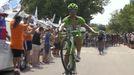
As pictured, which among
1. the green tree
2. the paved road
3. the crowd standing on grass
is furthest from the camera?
the green tree

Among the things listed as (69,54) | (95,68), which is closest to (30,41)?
(95,68)

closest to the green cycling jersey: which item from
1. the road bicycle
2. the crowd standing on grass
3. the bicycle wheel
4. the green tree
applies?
the road bicycle

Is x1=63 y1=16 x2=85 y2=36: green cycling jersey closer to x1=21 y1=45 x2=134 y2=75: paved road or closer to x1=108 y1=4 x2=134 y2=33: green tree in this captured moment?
x1=21 y1=45 x2=134 y2=75: paved road

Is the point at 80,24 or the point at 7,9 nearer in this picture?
the point at 80,24

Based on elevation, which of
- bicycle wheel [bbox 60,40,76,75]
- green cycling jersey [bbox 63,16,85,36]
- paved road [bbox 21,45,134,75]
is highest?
green cycling jersey [bbox 63,16,85,36]

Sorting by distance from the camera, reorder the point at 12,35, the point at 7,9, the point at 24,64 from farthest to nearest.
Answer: the point at 7,9 < the point at 24,64 < the point at 12,35

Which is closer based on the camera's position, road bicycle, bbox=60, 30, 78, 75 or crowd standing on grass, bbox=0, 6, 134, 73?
road bicycle, bbox=60, 30, 78, 75

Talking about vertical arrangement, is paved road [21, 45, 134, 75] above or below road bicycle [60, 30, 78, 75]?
below

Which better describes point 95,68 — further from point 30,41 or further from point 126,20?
point 126,20

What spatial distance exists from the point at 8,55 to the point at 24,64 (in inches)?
189

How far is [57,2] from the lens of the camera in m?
74.4

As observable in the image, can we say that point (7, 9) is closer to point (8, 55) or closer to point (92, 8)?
point (8, 55)

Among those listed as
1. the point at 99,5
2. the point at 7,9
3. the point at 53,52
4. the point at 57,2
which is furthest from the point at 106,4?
the point at 7,9

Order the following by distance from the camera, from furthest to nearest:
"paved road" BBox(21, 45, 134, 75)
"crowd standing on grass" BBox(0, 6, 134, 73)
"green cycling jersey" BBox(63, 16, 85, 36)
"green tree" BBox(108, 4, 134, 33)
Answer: "green tree" BBox(108, 4, 134, 33) < "paved road" BBox(21, 45, 134, 75) < "crowd standing on grass" BBox(0, 6, 134, 73) < "green cycling jersey" BBox(63, 16, 85, 36)
